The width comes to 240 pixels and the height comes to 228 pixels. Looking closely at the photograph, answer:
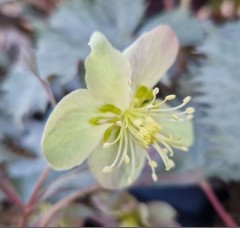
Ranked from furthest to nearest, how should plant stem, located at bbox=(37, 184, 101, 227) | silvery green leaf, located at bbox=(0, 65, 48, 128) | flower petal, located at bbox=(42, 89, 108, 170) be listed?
silvery green leaf, located at bbox=(0, 65, 48, 128) → plant stem, located at bbox=(37, 184, 101, 227) → flower petal, located at bbox=(42, 89, 108, 170)

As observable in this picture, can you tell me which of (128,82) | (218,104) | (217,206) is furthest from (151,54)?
(217,206)

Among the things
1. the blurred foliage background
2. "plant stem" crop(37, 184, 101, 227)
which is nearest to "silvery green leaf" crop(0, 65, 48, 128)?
the blurred foliage background

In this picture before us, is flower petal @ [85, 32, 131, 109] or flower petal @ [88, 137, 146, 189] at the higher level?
flower petal @ [85, 32, 131, 109]

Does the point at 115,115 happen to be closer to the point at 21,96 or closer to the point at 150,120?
the point at 150,120

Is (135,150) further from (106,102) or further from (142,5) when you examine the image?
(142,5)

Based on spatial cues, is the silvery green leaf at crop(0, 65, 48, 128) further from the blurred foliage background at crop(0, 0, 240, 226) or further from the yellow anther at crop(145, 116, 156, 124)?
the yellow anther at crop(145, 116, 156, 124)

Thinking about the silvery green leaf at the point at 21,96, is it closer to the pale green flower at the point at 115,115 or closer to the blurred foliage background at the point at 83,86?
the blurred foliage background at the point at 83,86

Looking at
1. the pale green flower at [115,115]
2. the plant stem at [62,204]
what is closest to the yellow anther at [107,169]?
the pale green flower at [115,115]
